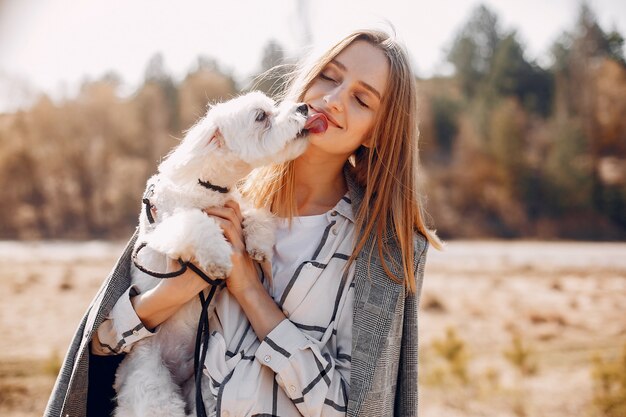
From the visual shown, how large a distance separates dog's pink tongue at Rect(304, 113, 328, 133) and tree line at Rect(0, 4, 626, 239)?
22607mm

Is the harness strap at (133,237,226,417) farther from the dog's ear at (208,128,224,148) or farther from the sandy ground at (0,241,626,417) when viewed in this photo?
the sandy ground at (0,241,626,417)

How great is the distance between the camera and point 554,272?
14555 millimetres

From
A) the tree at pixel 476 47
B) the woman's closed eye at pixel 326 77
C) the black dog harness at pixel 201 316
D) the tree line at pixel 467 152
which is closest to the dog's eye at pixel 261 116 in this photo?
the woman's closed eye at pixel 326 77

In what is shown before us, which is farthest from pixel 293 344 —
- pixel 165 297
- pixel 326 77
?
pixel 326 77

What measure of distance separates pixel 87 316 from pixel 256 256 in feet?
2.49

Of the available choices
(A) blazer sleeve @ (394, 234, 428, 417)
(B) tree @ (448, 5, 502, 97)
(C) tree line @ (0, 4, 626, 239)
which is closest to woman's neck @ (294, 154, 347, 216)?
(A) blazer sleeve @ (394, 234, 428, 417)

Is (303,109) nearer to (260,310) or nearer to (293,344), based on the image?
(260,310)

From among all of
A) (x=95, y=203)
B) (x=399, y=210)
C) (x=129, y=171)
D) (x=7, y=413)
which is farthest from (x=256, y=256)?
(x=95, y=203)

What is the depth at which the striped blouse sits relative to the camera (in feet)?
6.50

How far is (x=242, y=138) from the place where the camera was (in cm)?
274

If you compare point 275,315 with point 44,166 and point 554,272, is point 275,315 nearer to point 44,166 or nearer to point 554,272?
point 554,272

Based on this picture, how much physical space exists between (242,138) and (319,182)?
0.46 metres

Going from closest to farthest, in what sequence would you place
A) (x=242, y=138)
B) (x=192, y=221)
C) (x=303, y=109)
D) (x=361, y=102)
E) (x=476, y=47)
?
(x=192, y=221), (x=361, y=102), (x=303, y=109), (x=242, y=138), (x=476, y=47)

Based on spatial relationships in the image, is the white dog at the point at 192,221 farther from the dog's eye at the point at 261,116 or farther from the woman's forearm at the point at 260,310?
the woman's forearm at the point at 260,310
